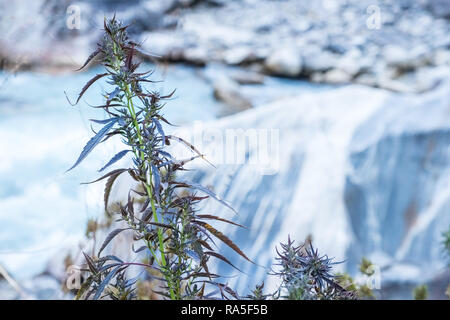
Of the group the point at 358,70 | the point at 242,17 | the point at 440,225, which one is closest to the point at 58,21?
the point at 242,17

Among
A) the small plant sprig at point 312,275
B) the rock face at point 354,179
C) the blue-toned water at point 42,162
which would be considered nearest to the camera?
the small plant sprig at point 312,275

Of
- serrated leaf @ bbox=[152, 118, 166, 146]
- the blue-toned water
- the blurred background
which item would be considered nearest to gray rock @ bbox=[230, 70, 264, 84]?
the blurred background

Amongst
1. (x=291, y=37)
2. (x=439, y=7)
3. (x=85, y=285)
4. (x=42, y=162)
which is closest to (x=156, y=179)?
(x=85, y=285)

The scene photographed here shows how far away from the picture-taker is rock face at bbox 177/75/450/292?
6.98ft

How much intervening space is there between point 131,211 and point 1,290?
1655 mm

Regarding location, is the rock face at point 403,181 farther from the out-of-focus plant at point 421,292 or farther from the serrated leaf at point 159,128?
the serrated leaf at point 159,128

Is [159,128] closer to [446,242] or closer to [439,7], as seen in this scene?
[446,242]

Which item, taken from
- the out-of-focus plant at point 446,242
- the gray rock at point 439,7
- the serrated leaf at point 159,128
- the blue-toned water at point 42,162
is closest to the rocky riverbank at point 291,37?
the gray rock at point 439,7

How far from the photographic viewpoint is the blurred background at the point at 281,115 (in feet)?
6.64

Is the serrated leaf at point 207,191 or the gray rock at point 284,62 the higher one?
the gray rock at point 284,62

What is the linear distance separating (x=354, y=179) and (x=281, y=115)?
46 cm

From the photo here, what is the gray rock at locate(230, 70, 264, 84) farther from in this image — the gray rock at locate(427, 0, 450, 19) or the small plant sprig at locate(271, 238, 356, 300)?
the small plant sprig at locate(271, 238, 356, 300)

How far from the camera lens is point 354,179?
7.22 feet
